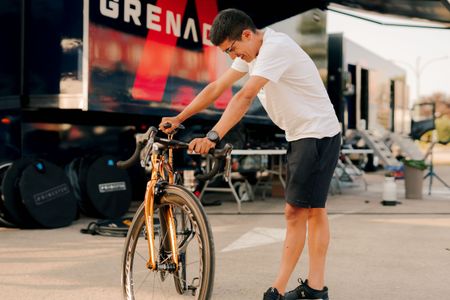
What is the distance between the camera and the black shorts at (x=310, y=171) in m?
3.54

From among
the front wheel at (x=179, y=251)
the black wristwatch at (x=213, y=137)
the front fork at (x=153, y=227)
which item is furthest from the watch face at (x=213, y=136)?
the front fork at (x=153, y=227)

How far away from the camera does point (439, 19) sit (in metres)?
11.2

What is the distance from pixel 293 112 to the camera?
11.6 ft

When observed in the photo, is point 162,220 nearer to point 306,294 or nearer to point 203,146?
point 203,146

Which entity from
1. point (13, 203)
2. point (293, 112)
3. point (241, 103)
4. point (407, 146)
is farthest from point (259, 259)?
point (407, 146)

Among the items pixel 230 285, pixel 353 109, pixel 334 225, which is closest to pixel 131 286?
pixel 230 285

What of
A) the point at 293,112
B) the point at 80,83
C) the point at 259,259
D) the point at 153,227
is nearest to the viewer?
the point at 153,227

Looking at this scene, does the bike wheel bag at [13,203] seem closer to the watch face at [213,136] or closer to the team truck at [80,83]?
the team truck at [80,83]

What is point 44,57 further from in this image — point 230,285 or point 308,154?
point 308,154

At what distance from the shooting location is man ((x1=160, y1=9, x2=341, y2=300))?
323 centimetres

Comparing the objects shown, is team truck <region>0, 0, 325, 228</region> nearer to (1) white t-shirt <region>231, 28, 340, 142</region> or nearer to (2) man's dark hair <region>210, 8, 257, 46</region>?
(1) white t-shirt <region>231, 28, 340, 142</region>

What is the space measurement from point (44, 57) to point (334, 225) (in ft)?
12.1

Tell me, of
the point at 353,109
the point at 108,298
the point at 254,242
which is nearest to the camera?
the point at 108,298

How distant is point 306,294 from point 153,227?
3.70 feet
